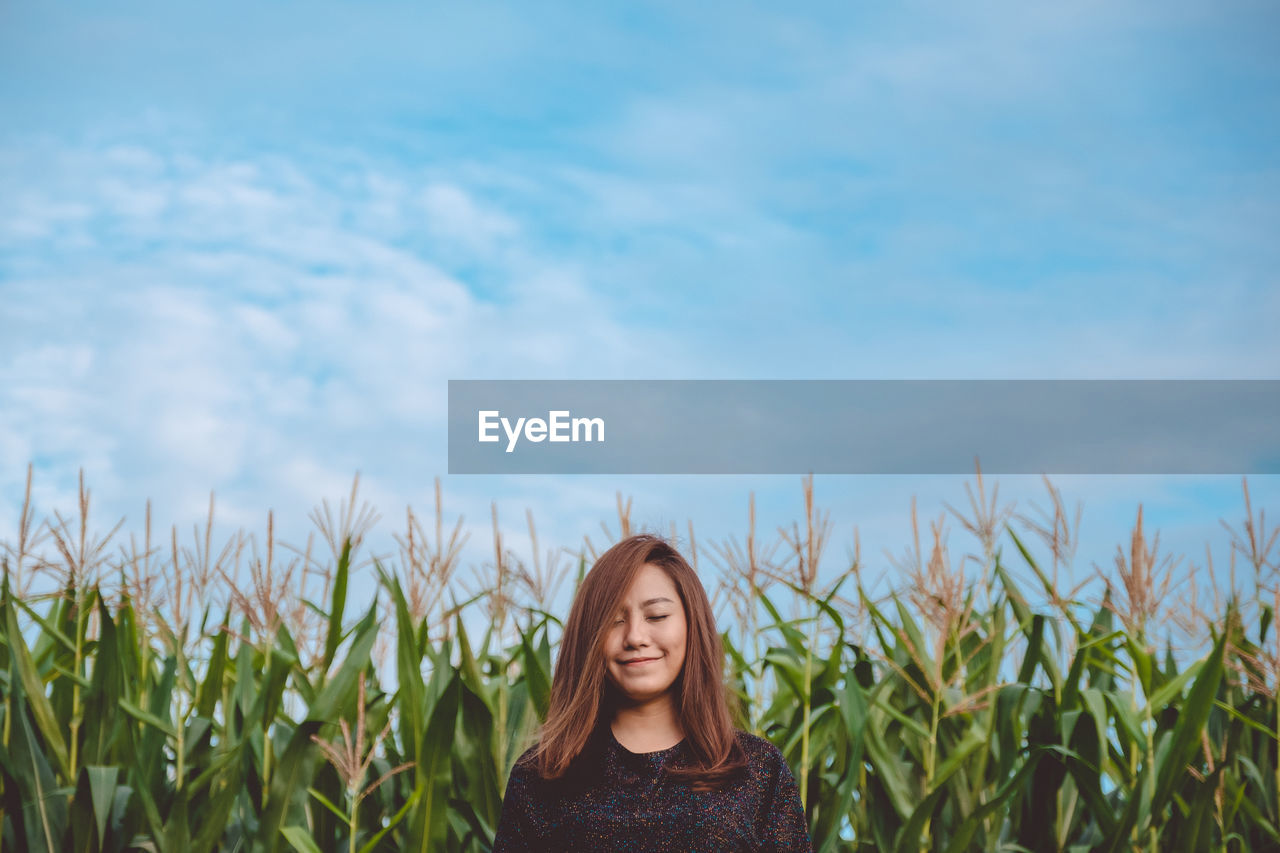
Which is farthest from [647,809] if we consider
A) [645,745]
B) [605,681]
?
[605,681]

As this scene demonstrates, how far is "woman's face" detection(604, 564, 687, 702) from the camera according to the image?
2303mm

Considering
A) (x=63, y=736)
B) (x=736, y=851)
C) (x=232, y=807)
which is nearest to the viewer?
(x=736, y=851)

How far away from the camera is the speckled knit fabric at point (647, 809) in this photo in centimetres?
220

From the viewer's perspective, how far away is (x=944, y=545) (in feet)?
11.9

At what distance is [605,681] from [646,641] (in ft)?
0.52

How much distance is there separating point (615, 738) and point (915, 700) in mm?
1822

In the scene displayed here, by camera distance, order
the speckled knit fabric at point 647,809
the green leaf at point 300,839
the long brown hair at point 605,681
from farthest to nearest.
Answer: the green leaf at point 300,839
the long brown hair at point 605,681
the speckled knit fabric at point 647,809

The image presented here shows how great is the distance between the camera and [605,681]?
7.80 ft

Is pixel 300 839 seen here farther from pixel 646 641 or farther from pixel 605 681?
pixel 646 641

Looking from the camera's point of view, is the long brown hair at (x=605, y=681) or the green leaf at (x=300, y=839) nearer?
the long brown hair at (x=605, y=681)

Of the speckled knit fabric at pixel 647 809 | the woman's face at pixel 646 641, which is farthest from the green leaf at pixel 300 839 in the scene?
the woman's face at pixel 646 641

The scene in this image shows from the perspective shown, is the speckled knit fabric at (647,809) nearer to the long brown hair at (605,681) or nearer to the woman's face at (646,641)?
the long brown hair at (605,681)

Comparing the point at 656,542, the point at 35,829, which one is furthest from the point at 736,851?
the point at 35,829

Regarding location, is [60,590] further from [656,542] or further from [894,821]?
[894,821]
